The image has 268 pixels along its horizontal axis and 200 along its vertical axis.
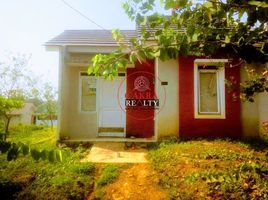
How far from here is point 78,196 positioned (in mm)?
6355

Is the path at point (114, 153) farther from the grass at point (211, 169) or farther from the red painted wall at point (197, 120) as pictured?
the red painted wall at point (197, 120)

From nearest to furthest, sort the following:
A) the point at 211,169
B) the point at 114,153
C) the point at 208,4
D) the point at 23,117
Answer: the point at 208,4 → the point at 211,169 → the point at 114,153 → the point at 23,117

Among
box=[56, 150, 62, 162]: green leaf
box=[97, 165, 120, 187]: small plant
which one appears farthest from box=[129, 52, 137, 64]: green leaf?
box=[97, 165, 120, 187]: small plant

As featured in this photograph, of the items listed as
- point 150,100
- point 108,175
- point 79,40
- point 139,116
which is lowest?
point 108,175

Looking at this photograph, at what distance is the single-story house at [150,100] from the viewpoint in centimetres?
1103

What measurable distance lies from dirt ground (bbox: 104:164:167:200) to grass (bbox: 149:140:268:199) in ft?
0.73

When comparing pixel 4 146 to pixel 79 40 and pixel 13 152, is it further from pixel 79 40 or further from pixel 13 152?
pixel 79 40

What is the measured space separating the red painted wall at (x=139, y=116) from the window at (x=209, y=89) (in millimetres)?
2303

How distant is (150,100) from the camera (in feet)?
41.8

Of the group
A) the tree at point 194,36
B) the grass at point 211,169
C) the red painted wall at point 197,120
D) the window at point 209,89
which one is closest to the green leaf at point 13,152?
the tree at point 194,36

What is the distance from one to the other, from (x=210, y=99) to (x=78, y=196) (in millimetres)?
7042

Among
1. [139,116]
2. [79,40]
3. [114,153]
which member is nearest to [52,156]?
[114,153]

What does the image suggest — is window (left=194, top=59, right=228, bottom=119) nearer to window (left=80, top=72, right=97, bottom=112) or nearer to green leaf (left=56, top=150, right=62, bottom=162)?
window (left=80, top=72, right=97, bottom=112)

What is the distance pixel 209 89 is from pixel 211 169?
5106 mm
